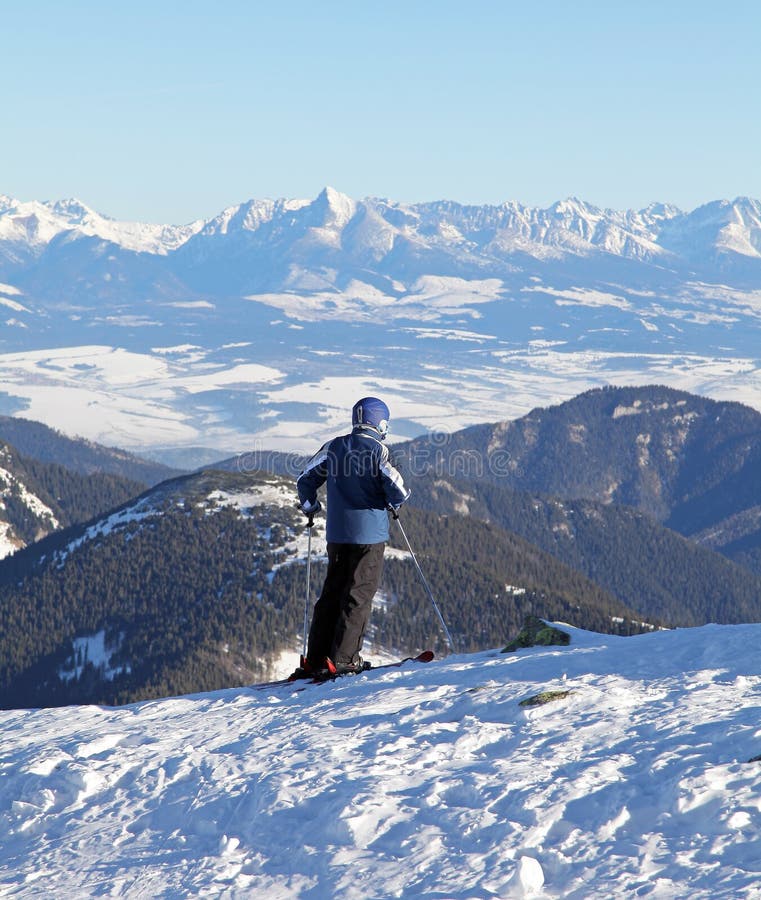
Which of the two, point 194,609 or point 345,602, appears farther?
point 194,609

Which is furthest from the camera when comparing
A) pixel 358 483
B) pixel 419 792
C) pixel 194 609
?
pixel 194 609

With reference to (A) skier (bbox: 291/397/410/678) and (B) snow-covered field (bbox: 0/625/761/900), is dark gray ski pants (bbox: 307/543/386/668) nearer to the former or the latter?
(A) skier (bbox: 291/397/410/678)

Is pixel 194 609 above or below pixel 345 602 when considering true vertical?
below

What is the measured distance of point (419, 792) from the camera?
37.0 feet

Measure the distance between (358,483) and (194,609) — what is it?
161 meters

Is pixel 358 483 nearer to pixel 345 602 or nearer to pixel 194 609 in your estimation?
pixel 345 602

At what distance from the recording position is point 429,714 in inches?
558

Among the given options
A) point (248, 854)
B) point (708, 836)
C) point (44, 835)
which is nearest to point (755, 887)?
point (708, 836)

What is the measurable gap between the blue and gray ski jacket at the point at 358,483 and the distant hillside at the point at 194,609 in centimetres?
12639

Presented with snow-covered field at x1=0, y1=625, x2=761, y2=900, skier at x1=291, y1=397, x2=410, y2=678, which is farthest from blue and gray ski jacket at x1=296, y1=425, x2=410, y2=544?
snow-covered field at x1=0, y1=625, x2=761, y2=900

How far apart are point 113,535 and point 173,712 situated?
18612 cm

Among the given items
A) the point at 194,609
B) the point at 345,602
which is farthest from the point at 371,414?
the point at 194,609

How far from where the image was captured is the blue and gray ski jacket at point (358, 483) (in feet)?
55.5

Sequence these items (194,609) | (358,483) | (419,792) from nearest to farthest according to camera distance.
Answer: (419,792) → (358,483) → (194,609)
